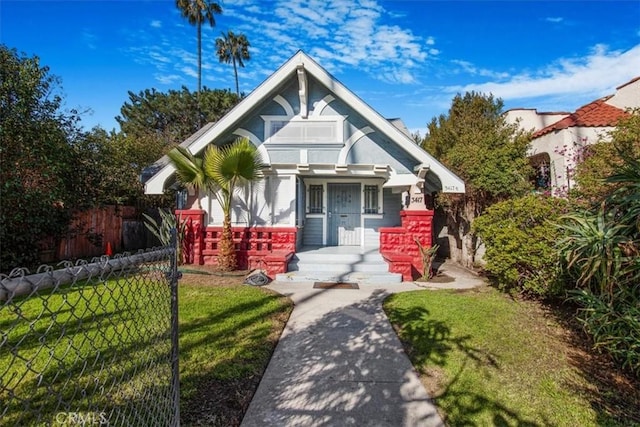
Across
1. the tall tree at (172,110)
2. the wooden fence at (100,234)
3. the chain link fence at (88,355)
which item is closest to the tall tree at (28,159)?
the wooden fence at (100,234)

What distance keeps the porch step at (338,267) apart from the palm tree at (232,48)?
29237 millimetres

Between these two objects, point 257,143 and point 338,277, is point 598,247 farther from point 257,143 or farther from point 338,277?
point 257,143

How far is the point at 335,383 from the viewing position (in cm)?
364

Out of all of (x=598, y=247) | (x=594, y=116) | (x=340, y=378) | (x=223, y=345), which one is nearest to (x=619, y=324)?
(x=598, y=247)

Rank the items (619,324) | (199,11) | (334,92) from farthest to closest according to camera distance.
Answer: (199,11) < (334,92) < (619,324)

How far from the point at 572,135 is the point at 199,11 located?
28.9m

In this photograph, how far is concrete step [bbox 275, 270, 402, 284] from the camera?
29.0ft

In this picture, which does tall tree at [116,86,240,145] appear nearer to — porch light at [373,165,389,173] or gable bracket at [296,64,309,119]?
gable bracket at [296,64,309,119]

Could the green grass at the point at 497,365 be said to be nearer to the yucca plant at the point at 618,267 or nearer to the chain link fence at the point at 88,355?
the yucca plant at the point at 618,267

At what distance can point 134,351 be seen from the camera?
4.19 metres

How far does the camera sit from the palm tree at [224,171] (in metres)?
8.75

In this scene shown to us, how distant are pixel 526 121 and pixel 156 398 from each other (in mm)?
15831

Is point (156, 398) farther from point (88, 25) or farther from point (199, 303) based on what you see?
point (88, 25)

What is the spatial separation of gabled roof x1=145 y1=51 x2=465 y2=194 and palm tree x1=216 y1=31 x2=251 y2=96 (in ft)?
88.8
